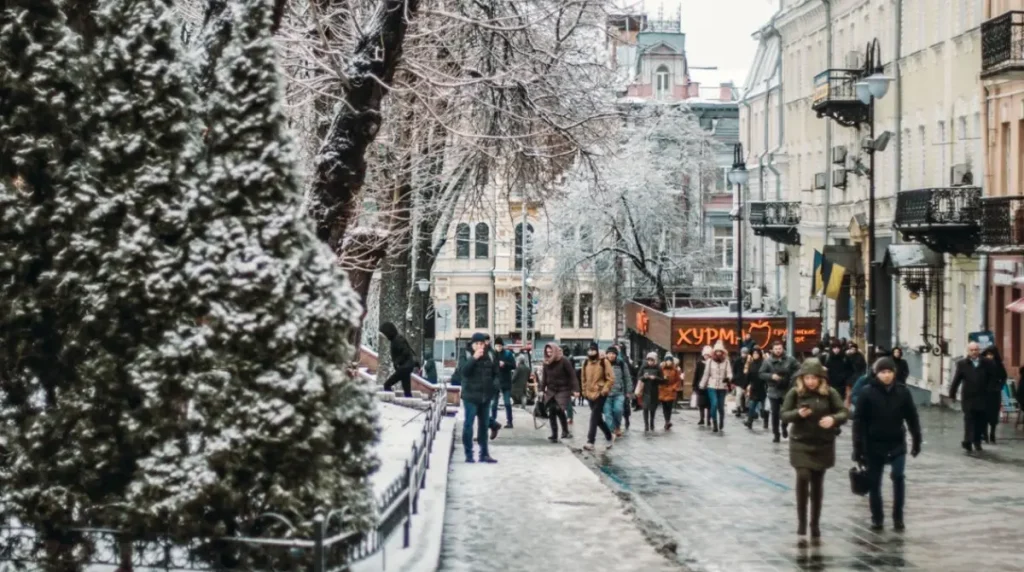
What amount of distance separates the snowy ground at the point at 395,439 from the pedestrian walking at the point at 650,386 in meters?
4.01

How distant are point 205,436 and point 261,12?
2582mm

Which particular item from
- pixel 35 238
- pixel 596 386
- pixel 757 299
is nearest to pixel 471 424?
pixel 596 386

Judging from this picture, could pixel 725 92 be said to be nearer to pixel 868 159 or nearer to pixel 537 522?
pixel 868 159

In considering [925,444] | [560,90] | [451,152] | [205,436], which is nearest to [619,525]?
[205,436]

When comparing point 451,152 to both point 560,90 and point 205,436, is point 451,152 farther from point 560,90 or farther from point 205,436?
point 205,436

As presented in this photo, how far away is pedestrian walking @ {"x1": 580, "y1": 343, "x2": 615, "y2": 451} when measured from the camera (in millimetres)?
27531

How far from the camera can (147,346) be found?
37.4 feet

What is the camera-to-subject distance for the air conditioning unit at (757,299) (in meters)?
68.6

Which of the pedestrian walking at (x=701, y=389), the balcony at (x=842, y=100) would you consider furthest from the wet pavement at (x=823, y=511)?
the balcony at (x=842, y=100)

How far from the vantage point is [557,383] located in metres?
28.0

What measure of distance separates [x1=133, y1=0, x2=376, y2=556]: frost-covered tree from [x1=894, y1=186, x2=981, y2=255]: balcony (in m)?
28.9

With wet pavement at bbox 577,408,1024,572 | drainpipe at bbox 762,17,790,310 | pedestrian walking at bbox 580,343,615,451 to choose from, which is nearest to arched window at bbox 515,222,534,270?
drainpipe at bbox 762,17,790,310

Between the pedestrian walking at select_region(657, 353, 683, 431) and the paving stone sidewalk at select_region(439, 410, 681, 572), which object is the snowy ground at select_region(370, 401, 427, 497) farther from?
the pedestrian walking at select_region(657, 353, 683, 431)

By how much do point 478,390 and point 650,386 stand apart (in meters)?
9.32
